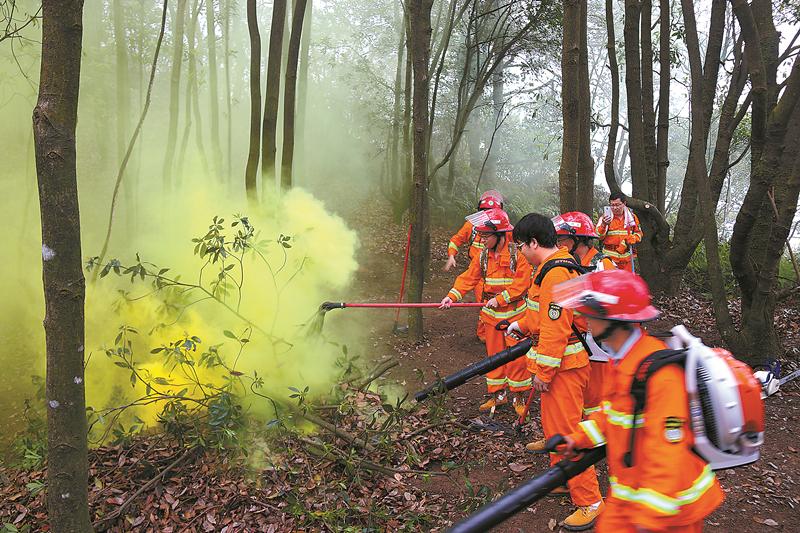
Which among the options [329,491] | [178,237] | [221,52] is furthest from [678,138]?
[329,491]

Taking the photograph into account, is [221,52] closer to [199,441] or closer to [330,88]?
[330,88]

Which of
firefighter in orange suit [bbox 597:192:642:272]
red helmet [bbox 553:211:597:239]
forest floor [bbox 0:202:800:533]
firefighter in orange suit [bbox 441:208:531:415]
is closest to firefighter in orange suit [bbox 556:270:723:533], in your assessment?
forest floor [bbox 0:202:800:533]

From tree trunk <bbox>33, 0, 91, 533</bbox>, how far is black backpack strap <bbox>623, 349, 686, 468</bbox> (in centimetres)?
321

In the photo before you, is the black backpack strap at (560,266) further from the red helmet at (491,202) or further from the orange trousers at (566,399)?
the red helmet at (491,202)

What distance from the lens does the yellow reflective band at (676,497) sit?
2230mm

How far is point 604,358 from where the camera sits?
4543 millimetres

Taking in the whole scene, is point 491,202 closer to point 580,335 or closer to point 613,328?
point 580,335

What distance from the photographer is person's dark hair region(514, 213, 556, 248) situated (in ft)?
14.3

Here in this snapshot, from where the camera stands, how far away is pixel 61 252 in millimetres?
3010

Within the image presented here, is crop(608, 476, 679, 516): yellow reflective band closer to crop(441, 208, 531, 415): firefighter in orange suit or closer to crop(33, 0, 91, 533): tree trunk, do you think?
crop(33, 0, 91, 533): tree trunk

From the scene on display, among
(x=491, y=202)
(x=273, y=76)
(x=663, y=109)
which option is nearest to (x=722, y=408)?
(x=491, y=202)

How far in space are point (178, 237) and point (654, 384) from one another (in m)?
10.2

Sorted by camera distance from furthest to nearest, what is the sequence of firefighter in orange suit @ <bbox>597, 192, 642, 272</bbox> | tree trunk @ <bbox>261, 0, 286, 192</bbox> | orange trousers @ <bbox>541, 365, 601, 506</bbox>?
firefighter in orange suit @ <bbox>597, 192, 642, 272</bbox>
tree trunk @ <bbox>261, 0, 286, 192</bbox>
orange trousers @ <bbox>541, 365, 601, 506</bbox>

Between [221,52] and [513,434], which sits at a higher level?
→ [221,52]
